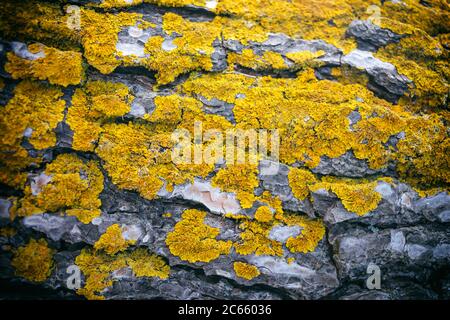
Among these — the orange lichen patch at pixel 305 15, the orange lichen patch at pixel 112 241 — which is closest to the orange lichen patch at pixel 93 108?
the orange lichen patch at pixel 112 241

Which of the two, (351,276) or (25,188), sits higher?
(25,188)

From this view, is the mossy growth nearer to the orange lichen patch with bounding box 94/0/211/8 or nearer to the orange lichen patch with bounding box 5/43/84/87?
the orange lichen patch with bounding box 5/43/84/87

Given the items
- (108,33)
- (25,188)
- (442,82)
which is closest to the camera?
(25,188)

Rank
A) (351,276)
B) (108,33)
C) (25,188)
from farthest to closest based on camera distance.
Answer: (108,33) < (351,276) < (25,188)

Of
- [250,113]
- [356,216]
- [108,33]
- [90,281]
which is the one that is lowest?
[90,281]

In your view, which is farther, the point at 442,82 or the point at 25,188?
the point at 442,82

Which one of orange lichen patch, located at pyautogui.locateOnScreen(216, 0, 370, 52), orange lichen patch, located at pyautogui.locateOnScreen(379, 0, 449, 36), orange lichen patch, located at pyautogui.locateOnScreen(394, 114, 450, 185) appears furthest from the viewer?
orange lichen patch, located at pyautogui.locateOnScreen(379, 0, 449, 36)

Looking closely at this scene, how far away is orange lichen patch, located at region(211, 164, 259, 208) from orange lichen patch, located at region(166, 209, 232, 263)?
0.46 meters

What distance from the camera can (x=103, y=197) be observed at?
305 centimetres

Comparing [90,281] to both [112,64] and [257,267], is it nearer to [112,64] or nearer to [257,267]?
[257,267]

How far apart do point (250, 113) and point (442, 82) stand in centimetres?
257

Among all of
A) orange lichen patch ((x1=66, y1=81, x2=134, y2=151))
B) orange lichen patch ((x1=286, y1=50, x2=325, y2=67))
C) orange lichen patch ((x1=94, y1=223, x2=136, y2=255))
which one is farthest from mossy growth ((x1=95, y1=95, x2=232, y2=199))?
orange lichen patch ((x1=286, y1=50, x2=325, y2=67))

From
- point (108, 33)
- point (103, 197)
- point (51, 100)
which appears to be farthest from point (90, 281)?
point (108, 33)

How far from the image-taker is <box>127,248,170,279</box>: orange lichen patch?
9.89 feet
